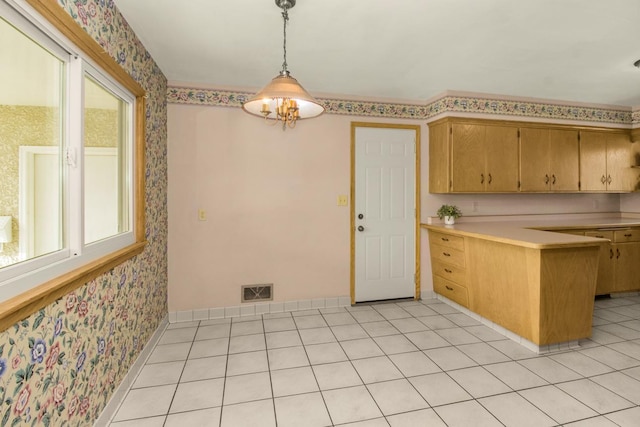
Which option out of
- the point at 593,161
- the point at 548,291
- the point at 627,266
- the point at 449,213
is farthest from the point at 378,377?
the point at 593,161

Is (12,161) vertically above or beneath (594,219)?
above

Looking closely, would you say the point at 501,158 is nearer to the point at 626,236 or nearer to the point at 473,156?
the point at 473,156

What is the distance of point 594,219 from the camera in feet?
14.3

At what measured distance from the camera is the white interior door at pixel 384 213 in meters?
3.72

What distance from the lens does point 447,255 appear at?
363cm

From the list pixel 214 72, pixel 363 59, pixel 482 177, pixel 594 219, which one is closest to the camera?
pixel 363 59

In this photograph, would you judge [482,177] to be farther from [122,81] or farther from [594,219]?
[122,81]

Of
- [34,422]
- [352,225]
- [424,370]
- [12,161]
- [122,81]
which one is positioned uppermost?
[122,81]

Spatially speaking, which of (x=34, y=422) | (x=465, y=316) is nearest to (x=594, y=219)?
(x=465, y=316)

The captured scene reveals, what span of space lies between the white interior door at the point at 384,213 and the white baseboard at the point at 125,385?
209 centimetres

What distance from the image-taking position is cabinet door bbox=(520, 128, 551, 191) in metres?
3.81

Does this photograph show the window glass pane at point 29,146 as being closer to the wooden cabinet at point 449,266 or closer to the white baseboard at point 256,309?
the white baseboard at point 256,309

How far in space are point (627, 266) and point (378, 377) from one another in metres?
3.61

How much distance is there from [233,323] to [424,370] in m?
1.83
